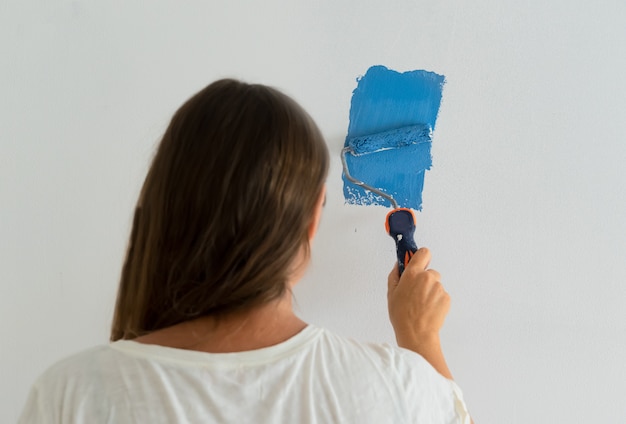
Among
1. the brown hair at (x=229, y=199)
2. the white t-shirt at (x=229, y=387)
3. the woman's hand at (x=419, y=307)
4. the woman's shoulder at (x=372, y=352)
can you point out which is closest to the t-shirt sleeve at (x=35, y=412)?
the white t-shirt at (x=229, y=387)

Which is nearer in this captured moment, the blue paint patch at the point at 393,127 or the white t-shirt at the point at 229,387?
the white t-shirt at the point at 229,387

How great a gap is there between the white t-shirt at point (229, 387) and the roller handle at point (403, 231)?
0.23m

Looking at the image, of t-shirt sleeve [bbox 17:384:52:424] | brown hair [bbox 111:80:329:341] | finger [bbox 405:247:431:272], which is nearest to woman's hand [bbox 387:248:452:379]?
finger [bbox 405:247:431:272]

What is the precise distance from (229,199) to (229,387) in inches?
6.6

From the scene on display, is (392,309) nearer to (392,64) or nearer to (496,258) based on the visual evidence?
(496,258)

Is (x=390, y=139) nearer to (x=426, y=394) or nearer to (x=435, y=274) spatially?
(x=435, y=274)

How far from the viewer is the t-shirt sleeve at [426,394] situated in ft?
1.85

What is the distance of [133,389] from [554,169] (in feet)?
2.06

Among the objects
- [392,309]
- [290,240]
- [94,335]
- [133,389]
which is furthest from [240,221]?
[94,335]

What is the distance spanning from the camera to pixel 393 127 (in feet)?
2.72

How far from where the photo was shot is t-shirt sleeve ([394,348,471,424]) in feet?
1.85

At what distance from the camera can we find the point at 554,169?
2.72ft

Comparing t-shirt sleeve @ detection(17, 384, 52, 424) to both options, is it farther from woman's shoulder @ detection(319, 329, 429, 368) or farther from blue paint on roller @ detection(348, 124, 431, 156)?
blue paint on roller @ detection(348, 124, 431, 156)

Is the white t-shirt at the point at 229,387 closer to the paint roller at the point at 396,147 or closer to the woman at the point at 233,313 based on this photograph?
the woman at the point at 233,313
